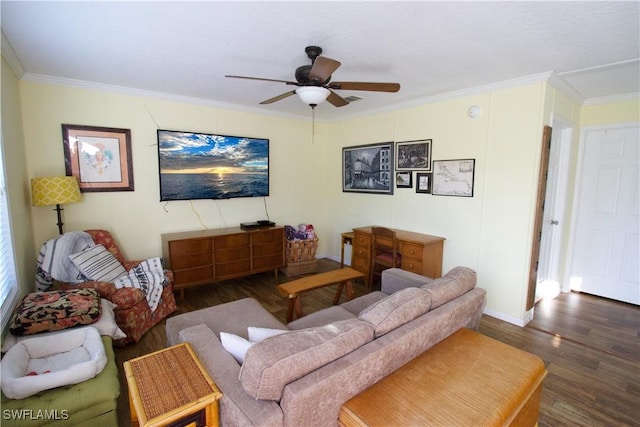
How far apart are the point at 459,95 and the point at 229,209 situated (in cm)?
329

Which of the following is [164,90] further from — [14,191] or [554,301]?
[554,301]

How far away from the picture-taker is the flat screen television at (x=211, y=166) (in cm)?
377

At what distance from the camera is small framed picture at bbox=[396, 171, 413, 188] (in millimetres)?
4043

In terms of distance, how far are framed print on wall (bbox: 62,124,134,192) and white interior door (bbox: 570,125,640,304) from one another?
554 cm

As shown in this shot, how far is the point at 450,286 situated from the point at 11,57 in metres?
3.77

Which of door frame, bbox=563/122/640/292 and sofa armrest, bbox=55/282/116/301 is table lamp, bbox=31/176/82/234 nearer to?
sofa armrest, bbox=55/282/116/301

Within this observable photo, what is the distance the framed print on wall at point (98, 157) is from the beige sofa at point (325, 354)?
217 cm

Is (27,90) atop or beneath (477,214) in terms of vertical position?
atop

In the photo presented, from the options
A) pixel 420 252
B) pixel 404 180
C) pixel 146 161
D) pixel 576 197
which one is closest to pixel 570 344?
pixel 420 252

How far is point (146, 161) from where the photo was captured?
364cm

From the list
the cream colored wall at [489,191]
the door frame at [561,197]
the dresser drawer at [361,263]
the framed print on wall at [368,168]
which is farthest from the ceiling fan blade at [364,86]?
the dresser drawer at [361,263]

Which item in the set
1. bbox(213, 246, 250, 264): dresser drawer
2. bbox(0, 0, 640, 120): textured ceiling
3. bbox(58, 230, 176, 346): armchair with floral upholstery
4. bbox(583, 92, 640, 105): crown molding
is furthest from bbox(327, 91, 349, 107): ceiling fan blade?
bbox(583, 92, 640, 105): crown molding

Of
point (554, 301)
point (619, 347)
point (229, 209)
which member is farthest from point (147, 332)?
point (554, 301)

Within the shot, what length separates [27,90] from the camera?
2912 millimetres
